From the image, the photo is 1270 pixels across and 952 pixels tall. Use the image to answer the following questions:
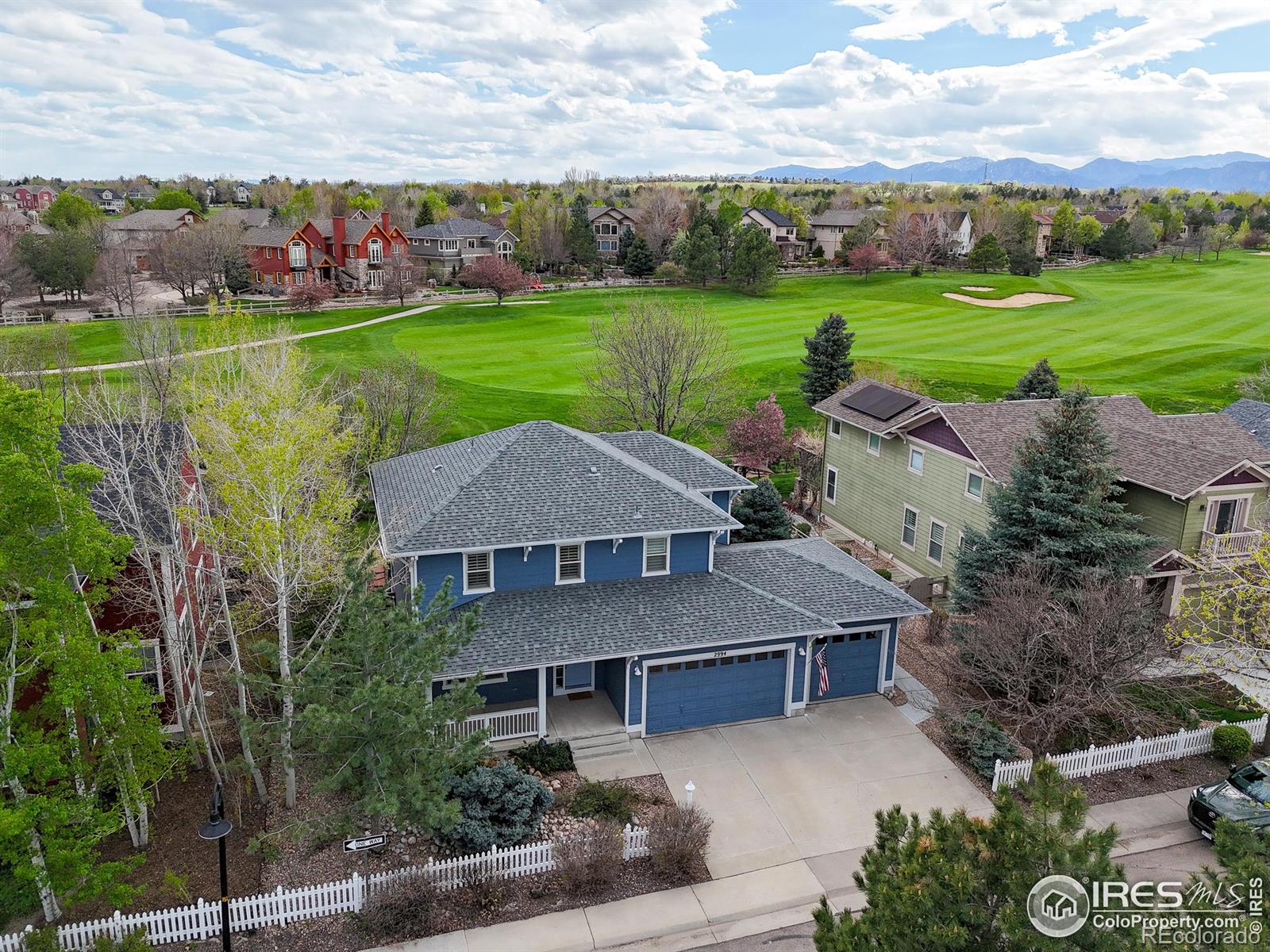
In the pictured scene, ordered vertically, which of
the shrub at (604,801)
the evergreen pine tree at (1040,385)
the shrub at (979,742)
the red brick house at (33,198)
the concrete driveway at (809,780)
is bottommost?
the concrete driveway at (809,780)

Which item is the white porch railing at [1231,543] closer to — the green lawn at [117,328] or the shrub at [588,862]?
the shrub at [588,862]

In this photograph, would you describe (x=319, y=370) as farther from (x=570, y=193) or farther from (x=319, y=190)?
(x=570, y=193)

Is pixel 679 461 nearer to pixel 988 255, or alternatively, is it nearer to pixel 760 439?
pixel 760 439

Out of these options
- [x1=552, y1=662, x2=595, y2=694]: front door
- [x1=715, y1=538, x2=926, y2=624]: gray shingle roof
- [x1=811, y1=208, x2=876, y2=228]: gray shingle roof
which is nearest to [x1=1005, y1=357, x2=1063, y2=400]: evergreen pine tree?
[x1=715, y1=538, x2=926, y2=624]: gray shingle roof

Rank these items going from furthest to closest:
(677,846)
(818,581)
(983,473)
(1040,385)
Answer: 1. (1040,385)
2. (983,473)
3. (818,581)
4. (677,846)

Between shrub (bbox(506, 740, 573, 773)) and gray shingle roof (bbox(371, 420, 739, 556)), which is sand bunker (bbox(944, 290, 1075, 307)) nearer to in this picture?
gray shingle roof (bbox(371, 420, 739, 556))

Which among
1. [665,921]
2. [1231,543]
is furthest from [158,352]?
Result: [1231,543]

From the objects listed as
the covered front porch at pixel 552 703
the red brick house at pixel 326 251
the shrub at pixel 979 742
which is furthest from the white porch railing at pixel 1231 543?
the red brick house at pixel 326 251
